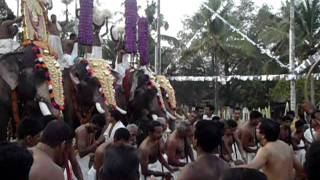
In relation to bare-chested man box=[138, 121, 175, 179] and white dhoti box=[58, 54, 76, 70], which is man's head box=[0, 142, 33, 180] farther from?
white dhoti box=[58, 54, 76, 70]

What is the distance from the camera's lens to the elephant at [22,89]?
1017 cm

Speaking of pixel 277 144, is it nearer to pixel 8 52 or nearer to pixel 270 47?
pixel 8 52

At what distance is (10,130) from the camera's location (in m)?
10.3

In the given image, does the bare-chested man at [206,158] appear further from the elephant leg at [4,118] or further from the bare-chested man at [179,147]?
the elephant leg at [4,118]

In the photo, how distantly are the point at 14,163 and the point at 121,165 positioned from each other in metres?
0.70

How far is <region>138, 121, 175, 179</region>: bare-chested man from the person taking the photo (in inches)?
270

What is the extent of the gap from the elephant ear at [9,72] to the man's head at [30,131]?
17.4 feet

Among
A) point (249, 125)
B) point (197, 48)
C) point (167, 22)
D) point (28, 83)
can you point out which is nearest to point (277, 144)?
point (249, 125)

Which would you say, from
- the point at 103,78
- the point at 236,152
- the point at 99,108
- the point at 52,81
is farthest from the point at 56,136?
the point at 103,78

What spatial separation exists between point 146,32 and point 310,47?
14804mm

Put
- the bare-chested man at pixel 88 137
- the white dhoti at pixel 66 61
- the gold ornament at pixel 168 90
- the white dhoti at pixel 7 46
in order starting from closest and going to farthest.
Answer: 1. the bare-chested man at pixel 88 137
2. the white dhoti at pixel 7 46
3. the white dhoti at pixel 66 61
4. the gold ornament at pixel 168 90

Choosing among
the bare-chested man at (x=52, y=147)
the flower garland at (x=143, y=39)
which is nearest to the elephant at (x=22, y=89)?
the bare-chested man at (x=52, y=147)

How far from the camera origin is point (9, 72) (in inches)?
403

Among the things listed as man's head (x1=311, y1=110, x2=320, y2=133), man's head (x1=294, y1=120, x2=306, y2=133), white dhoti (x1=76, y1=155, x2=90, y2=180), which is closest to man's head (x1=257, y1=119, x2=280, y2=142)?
white dhoti (x1=76, y1=155, x2=90, y2=180)
